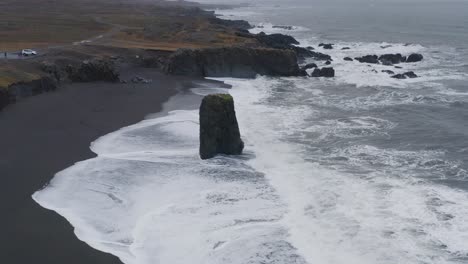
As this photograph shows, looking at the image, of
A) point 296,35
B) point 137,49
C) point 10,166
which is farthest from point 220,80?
point 296,35

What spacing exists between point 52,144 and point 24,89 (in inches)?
629

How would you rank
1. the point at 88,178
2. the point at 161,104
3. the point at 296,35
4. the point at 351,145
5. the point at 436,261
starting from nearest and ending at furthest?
the point at 436,261
the point at 88,178
the point at 351,145
the point at 161,104
the point at 296,35

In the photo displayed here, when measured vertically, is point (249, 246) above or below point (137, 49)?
below

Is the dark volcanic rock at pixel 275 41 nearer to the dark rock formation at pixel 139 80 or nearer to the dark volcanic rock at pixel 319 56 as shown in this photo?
the dark volcanic rock at pixel 319 56

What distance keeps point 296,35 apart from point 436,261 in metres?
111

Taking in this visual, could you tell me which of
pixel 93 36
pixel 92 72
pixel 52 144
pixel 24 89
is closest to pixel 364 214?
pixel 52 144

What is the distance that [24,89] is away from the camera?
4994 centimetres

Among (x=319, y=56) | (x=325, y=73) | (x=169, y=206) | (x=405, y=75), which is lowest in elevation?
(x=169, y=206)

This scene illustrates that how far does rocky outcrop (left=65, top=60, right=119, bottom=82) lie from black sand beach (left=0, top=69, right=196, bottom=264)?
1.65 metres

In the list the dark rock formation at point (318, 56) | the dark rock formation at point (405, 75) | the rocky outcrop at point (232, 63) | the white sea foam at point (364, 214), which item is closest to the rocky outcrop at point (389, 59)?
the dark rock formation at point (318, 56)

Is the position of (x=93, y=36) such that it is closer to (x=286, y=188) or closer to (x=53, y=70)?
(x=53, y=70)

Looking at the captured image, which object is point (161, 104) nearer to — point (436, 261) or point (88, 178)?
point (88, 178)

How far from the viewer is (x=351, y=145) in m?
37.9


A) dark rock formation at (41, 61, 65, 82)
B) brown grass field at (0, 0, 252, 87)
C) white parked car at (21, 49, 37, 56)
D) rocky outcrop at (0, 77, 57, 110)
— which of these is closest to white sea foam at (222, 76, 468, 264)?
rocky outcrop at (0, 77, 57, 110)
